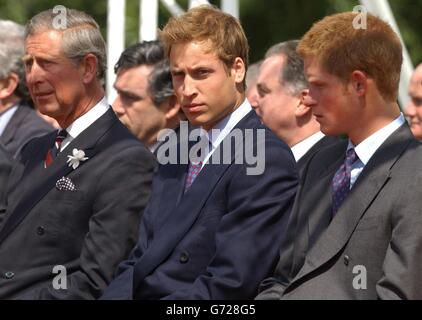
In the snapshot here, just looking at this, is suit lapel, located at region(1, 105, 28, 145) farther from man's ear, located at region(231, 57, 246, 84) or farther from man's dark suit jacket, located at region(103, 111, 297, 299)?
man's ear, located at region(231, 57, 246, 84)

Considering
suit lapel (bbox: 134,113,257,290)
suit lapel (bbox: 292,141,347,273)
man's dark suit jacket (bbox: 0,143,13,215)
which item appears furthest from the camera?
man's dark suit jacket (bbox: 0,143,13,215)

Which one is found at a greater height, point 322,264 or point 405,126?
point 405,126

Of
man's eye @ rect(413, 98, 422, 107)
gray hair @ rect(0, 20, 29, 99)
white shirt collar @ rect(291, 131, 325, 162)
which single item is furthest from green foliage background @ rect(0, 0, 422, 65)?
white shirt collar @ rect(291, 131, 325, 162)

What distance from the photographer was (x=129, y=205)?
558 cm

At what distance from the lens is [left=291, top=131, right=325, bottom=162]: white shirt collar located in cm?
638

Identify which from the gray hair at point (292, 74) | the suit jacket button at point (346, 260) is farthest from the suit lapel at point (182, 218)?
the gray hair at point (292, 74)

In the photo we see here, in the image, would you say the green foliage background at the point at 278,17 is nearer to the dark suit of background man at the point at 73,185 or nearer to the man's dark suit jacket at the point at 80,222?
the dark suit of background man at the point at 73,185

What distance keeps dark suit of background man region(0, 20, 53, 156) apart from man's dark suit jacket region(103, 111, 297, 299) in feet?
7.40

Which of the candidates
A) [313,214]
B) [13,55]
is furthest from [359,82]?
[13,55]

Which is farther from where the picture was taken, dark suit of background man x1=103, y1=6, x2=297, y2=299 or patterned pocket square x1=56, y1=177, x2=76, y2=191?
patterned pocket square x1=56, y1=177, x2=76, y2=191

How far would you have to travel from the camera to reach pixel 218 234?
5109 millimetres
